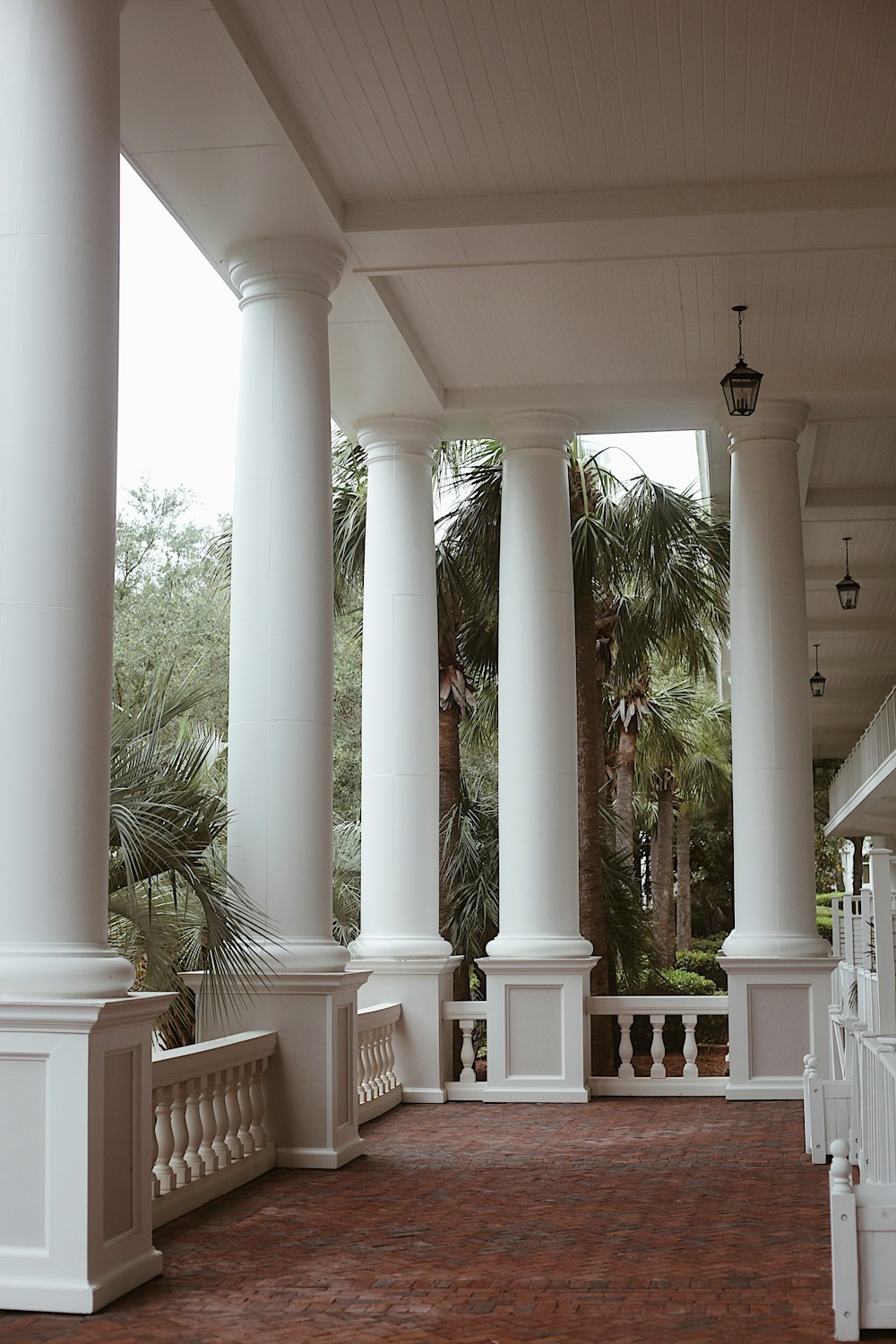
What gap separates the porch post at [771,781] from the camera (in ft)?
55.5

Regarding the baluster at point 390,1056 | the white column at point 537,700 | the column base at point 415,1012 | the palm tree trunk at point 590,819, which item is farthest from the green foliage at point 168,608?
the baluster at point 390,1056

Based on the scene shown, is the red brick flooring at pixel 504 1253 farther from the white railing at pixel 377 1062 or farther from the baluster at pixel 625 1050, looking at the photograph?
the baluster at pixel 625 1050

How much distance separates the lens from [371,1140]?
45.7 ft

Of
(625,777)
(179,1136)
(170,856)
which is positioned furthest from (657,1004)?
(625,777)

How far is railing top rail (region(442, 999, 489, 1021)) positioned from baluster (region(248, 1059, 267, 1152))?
5799 mm

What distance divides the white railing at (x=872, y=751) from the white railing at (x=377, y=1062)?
16111 millimetres

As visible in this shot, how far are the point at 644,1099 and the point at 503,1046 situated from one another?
1.76 meters

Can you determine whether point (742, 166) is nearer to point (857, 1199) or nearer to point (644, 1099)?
point (857, 1199)

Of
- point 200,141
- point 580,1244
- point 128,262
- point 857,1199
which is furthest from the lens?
point 128,262

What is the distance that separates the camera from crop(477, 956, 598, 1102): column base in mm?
17141

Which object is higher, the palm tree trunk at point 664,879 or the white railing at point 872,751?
the white railing at point 872,751

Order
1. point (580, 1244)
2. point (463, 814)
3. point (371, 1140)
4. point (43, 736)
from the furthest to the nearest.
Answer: point (463, 814)
point (371, 1140)
point (580, 1244)
point (43, 736)

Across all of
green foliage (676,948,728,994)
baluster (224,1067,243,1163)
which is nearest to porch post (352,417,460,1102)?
baluster (224,1067,243,1163)

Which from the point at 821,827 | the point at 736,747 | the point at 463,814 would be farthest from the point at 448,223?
the point at 821,827
